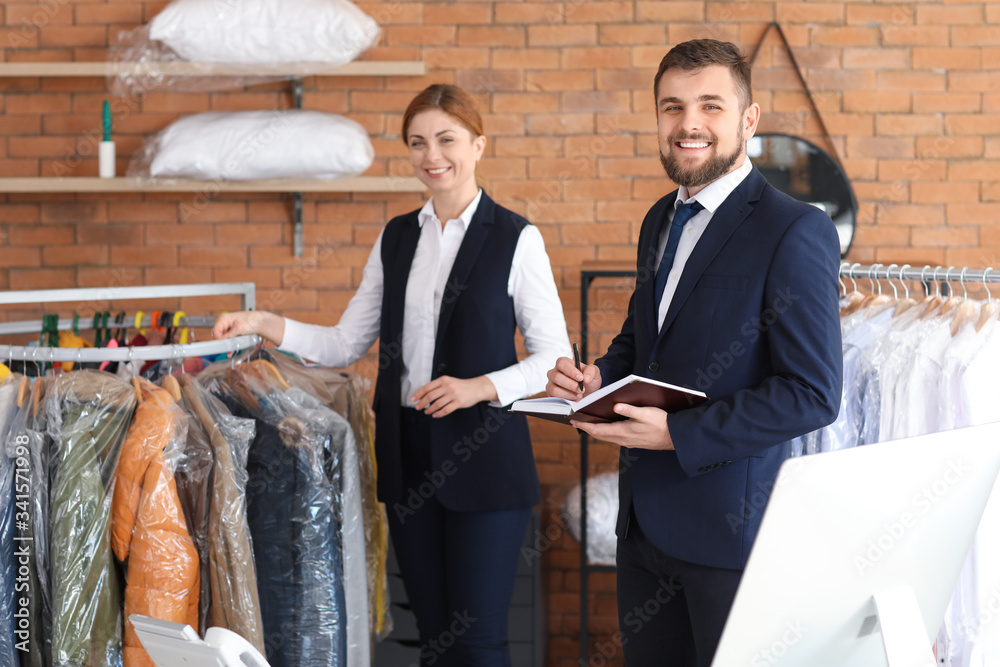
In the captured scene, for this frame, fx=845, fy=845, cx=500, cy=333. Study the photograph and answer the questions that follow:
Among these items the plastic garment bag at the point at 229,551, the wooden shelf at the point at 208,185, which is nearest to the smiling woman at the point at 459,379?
the plastic garment bag at the point at 229,551

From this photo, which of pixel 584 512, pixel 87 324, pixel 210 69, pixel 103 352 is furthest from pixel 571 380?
pixel 210 69

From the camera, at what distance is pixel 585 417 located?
1251mm

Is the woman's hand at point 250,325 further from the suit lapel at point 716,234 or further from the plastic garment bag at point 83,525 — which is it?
the suit lapel at point 716,234

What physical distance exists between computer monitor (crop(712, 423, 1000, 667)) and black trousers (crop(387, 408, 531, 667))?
0.99 meters

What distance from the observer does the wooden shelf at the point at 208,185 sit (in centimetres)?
255

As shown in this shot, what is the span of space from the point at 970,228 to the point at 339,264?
2.11 m

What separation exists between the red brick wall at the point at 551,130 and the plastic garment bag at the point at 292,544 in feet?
3.73

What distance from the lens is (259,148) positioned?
2469mm

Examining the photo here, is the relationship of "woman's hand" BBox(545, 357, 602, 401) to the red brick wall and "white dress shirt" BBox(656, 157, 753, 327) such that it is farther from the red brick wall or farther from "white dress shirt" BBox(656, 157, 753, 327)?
the red brick wall

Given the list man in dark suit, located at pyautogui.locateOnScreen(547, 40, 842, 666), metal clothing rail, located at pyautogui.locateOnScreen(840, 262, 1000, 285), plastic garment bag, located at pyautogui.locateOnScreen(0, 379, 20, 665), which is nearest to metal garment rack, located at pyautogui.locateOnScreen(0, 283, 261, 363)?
plastic garment bag, located at pyautogui.locateOnScreen(0, 379, 20, 665)

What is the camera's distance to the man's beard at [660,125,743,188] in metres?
1.28

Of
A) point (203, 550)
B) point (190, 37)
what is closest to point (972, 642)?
point (203, 550)

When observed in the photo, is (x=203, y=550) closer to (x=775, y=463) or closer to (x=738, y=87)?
(x=775, y=463)

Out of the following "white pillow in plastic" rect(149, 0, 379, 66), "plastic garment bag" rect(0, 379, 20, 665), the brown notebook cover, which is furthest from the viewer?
"white pillow in plastic" rect(149, 0, 379, 66)
